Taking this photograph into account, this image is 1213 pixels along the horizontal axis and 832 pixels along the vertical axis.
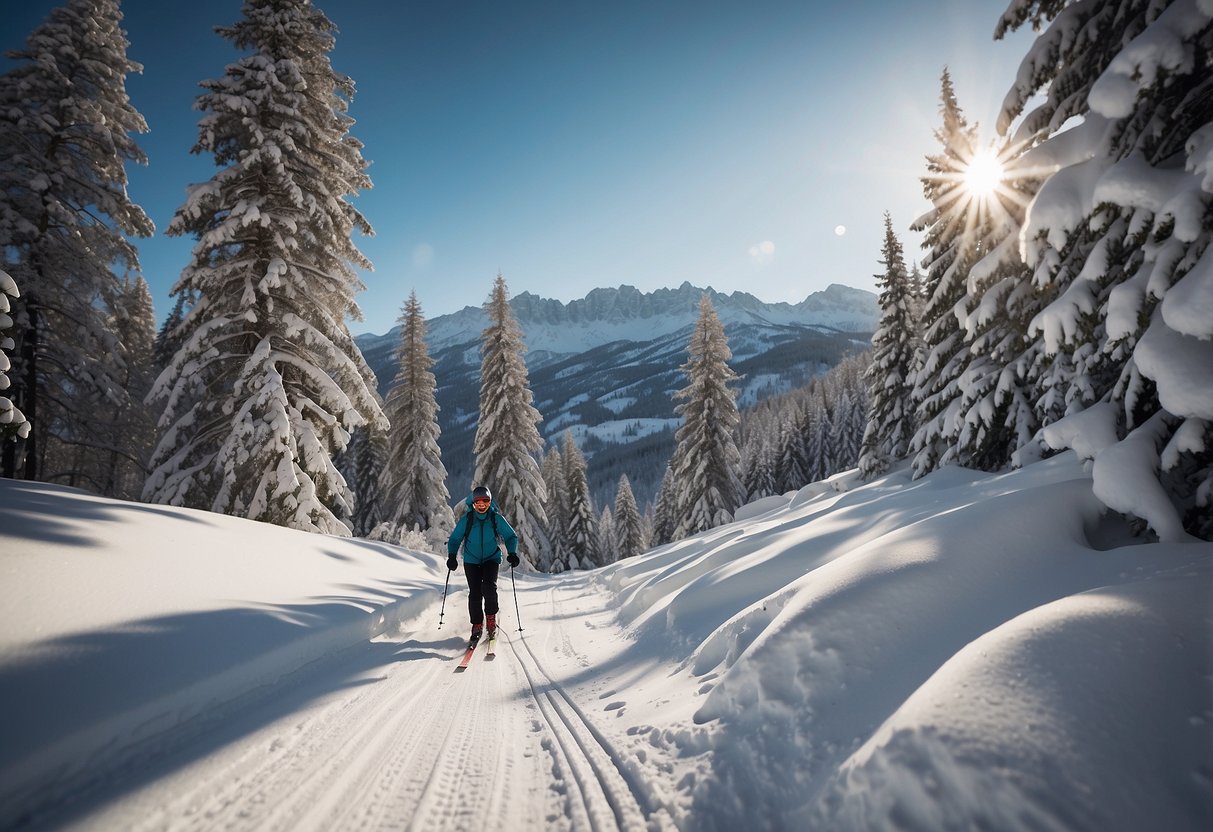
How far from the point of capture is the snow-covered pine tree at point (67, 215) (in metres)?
10.2

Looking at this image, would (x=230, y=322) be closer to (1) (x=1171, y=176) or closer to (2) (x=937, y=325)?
(1) (x=1171, y=176)

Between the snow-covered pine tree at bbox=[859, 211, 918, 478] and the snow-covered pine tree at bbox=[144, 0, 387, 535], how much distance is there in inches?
707

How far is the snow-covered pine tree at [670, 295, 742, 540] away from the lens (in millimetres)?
24016

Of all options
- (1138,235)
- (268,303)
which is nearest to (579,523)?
(268,303)

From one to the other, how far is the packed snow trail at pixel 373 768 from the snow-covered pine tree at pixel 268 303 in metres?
6.42

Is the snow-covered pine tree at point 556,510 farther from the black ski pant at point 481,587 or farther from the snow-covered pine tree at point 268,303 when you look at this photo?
the black ski pant at point 481,587

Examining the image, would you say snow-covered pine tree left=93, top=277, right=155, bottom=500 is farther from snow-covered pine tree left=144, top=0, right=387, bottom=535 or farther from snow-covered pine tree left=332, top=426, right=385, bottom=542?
snow-covered pine tree left=332, top=426, right=385, bottom=542

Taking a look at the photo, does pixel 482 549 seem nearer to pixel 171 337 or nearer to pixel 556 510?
pixel 171 337

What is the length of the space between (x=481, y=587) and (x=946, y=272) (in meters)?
12.2

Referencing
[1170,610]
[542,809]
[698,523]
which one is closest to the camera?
[1170,610]

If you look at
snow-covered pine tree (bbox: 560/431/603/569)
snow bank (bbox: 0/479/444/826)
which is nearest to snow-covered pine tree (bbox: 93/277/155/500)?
snow bank (bbox: 0/479/444/826)

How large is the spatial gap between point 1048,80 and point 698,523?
68.3ft

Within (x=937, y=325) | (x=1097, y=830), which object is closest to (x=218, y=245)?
(x=1097, y=830)

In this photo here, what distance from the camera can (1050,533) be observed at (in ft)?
12.6
